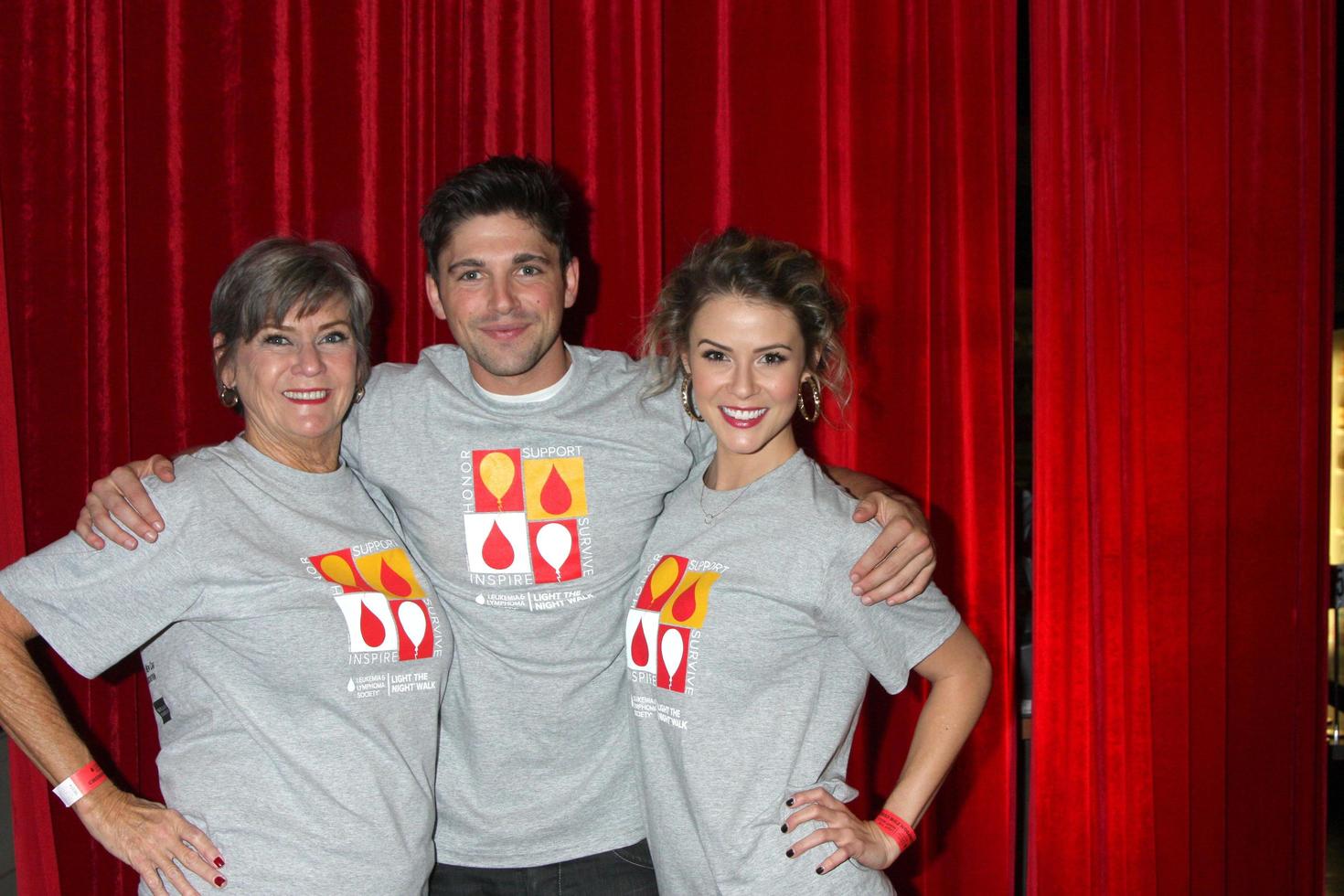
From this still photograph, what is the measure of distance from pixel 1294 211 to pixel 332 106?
7.31 feet

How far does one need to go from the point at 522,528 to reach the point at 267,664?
16.5 inches

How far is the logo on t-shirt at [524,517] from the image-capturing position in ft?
5.33

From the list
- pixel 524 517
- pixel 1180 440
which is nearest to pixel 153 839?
pixel 524 517

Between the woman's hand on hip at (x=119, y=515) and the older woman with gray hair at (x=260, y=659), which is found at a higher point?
the woman's hand on hip at (x=119, y=515)

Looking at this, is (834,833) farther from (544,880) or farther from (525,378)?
(525,378)

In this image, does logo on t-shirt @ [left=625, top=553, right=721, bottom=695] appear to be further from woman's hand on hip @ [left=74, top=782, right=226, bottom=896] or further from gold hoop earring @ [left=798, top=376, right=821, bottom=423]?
woman's hand on hip @ [left=74, top=782, right=226, bottom=896]

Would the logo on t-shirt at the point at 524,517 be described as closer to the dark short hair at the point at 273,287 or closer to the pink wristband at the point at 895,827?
the dark short hair at the point at 273,287

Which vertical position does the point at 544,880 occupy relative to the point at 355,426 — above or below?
below

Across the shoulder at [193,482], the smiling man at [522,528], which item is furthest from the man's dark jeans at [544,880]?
the shoulder at [193,482]

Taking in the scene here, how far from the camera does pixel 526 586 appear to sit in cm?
162

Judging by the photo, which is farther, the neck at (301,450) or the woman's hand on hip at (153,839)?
the neck at (301,450)

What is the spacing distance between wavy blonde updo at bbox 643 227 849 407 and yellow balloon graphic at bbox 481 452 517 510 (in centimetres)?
31

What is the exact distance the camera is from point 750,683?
1.42 metres

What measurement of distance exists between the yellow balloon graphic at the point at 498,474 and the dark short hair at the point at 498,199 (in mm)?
362
